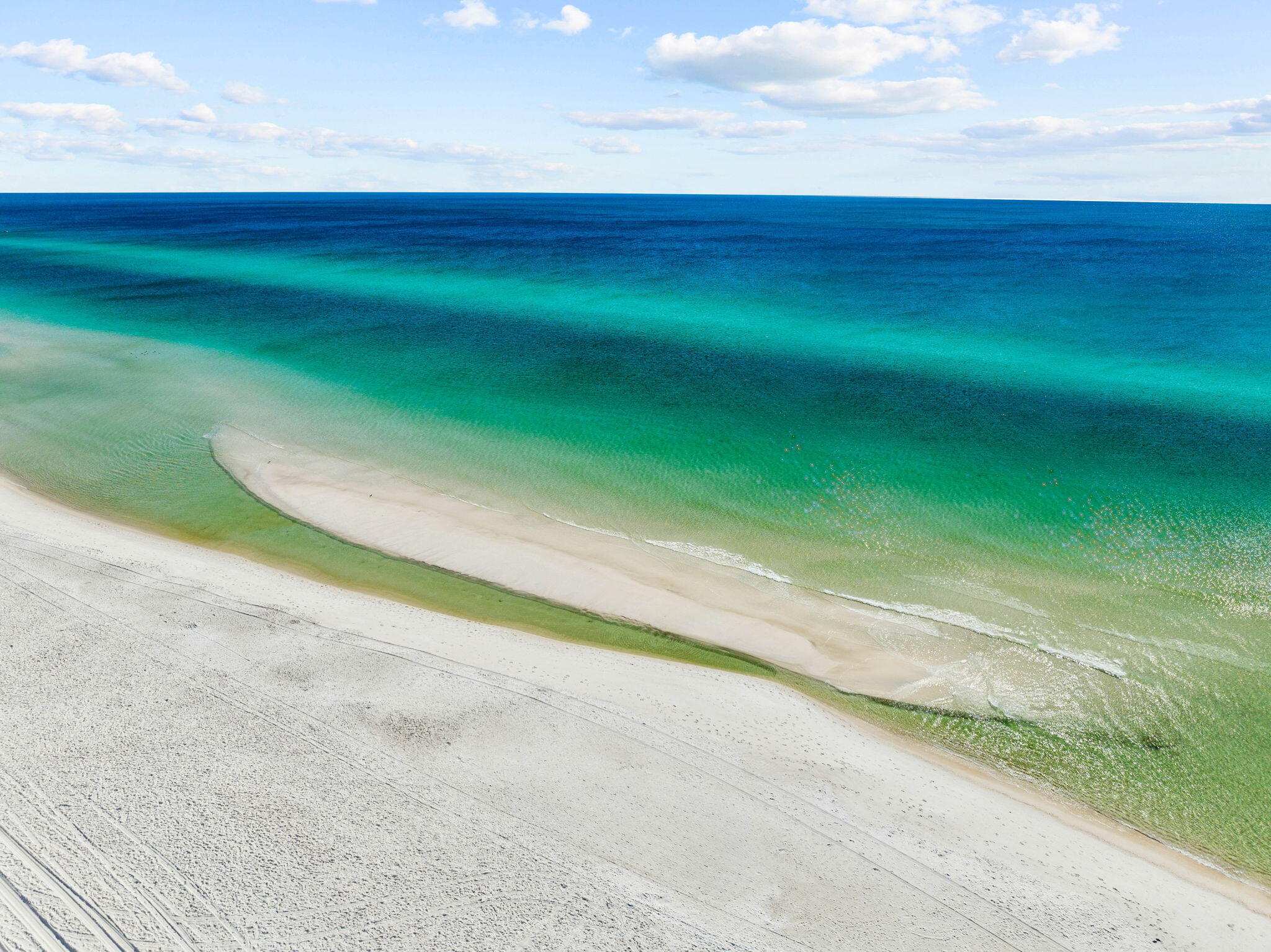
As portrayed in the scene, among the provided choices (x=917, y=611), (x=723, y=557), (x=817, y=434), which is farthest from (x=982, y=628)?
(x=817, y=434)

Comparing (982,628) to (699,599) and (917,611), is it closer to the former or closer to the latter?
(917,611)

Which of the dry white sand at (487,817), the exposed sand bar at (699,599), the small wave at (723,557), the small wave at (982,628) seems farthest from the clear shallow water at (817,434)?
the dry white sand at (487,817)

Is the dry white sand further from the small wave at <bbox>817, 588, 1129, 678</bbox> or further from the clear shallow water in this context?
the small wave at <bbox>817, 588, 1129, 678</bbox>

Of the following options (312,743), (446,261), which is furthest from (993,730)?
(446,261)

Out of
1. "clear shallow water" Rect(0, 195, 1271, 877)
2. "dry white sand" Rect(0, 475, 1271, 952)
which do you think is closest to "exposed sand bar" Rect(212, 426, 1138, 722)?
"clear shallow water" Rect(0, 195, 1271, 877)

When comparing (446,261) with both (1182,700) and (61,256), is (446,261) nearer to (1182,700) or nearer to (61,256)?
(61,256)

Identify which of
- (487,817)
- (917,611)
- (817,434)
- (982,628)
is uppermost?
(817,434)

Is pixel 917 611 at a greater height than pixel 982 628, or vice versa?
pixel 917 611
